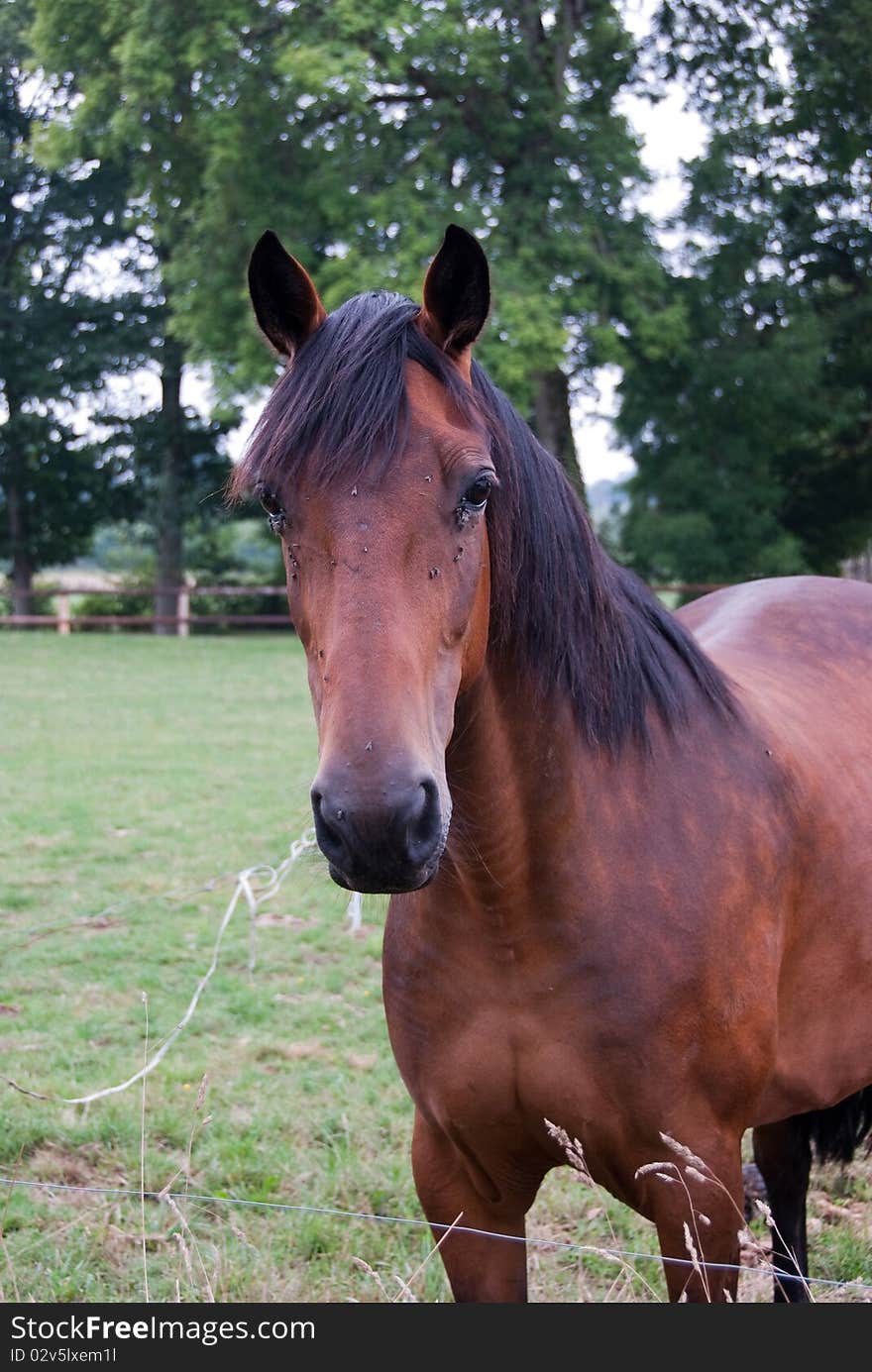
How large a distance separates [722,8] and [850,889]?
21585 millimetres

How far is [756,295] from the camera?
2141 centimetres

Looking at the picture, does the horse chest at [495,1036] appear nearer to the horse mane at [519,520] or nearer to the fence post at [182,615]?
the horse mane at [519,520]

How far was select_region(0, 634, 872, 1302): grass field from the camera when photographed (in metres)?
3.00

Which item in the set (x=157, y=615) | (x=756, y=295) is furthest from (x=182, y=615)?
(x=756, y=295)

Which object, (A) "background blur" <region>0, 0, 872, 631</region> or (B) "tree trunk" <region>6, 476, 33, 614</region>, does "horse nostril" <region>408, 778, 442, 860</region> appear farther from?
(B) "tree trunk" <region>6, 476, 33, 614</region>

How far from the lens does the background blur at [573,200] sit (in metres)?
18.0

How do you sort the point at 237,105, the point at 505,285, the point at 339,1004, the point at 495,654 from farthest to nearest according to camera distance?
the point at 237,105
the point at 505,285
the point at 339,1004
the point at 495,654

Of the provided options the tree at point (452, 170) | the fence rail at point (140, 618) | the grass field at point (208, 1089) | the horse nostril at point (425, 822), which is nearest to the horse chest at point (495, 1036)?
the grass field at point (208, 1089)

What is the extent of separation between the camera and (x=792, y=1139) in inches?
125

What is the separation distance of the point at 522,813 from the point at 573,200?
18.9m

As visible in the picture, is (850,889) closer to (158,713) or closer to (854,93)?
(158,713)

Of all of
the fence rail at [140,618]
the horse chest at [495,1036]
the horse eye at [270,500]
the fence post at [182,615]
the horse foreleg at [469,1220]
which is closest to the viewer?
the horse eye at [270,500]

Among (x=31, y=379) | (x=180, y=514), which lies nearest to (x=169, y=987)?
(x=180, y=514)

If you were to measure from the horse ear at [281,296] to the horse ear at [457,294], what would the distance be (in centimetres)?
19
